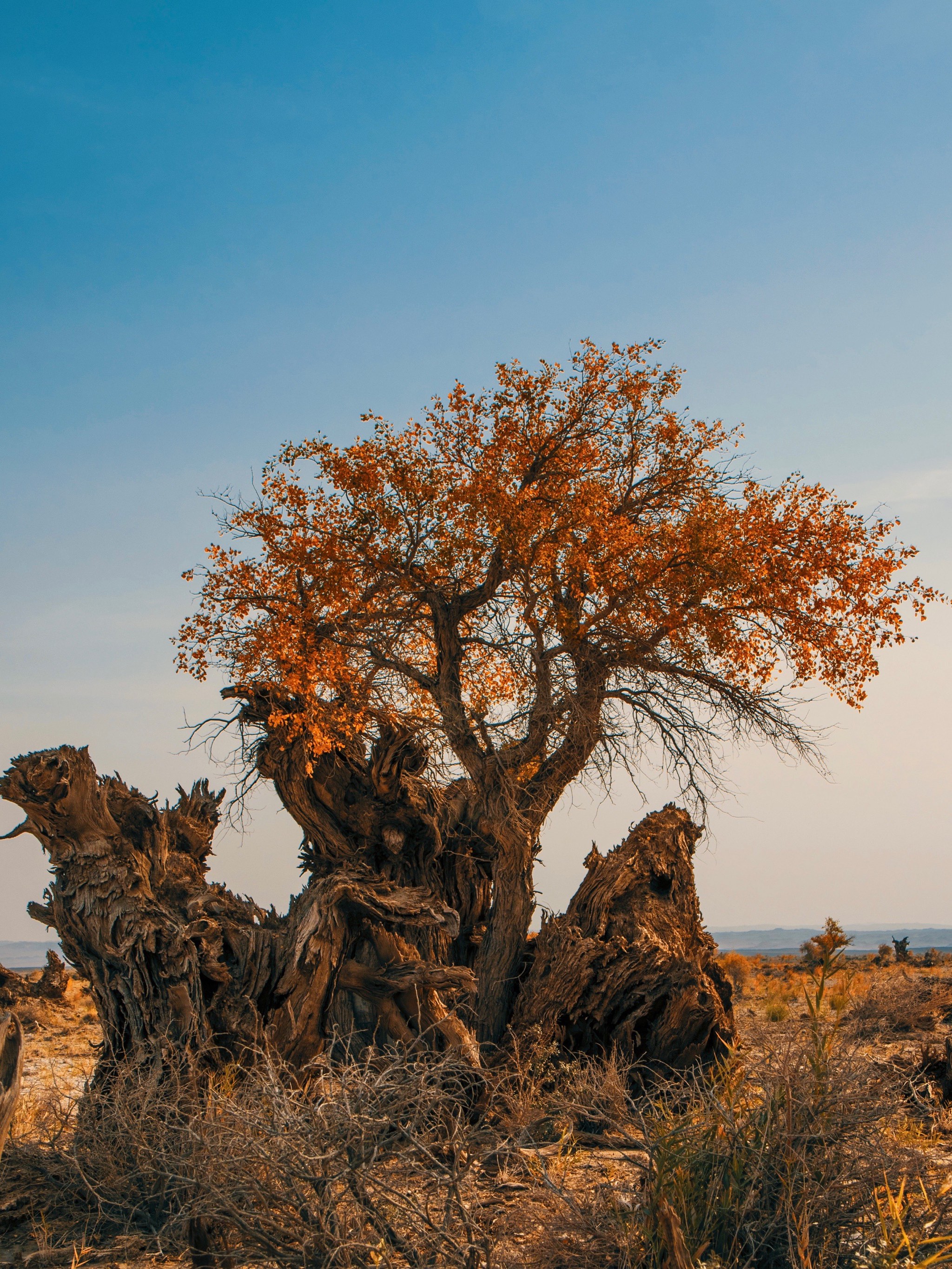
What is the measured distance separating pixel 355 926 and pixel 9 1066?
5.10 metres

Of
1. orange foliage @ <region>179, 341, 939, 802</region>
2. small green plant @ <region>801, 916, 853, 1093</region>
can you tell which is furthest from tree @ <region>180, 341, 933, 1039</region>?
small green plant @ <region>801, 916, 853, 1093</region>

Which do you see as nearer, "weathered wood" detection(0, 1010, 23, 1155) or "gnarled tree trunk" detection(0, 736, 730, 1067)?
"weathered wood" detection(0, 1010, 23, 1155)

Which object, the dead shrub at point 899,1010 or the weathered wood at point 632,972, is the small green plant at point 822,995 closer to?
the weathered wood at point 632,972

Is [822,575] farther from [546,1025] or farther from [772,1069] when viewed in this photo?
[772,1069]

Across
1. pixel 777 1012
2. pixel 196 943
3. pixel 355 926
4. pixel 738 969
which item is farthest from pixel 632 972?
pixel 738 969

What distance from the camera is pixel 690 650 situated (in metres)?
12.8

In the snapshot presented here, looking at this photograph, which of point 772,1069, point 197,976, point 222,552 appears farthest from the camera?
point 222,552

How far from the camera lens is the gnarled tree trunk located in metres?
8.98

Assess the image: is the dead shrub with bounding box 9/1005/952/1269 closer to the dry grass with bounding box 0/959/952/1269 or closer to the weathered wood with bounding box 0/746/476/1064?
the dry grass with bounding box 0/959/952/1269

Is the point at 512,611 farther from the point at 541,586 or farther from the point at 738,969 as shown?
the point at 738,969

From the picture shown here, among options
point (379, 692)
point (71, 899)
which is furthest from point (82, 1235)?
point (379, 692)

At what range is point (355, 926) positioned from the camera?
992cm

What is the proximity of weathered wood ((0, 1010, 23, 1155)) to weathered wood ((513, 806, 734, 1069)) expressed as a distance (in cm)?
710

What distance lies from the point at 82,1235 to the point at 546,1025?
6.31 m
